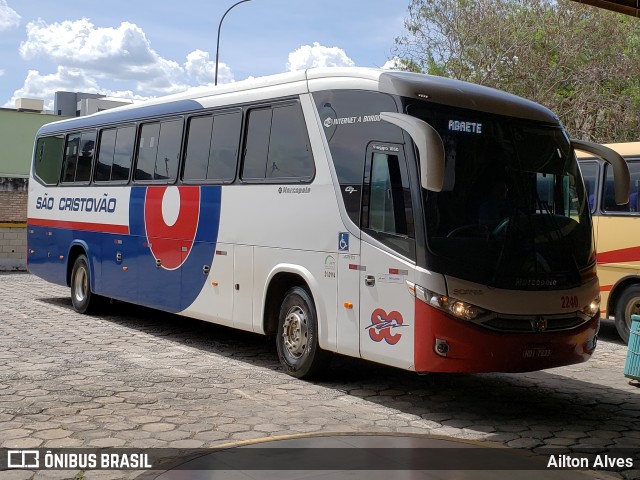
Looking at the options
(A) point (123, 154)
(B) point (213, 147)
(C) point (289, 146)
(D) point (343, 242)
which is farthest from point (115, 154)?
(D) point (343, 242)

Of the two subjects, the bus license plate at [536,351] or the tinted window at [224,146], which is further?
the tinted window at [224,146]

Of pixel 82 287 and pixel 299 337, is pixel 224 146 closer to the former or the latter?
pixel 299 337

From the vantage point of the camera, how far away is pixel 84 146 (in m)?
15.6

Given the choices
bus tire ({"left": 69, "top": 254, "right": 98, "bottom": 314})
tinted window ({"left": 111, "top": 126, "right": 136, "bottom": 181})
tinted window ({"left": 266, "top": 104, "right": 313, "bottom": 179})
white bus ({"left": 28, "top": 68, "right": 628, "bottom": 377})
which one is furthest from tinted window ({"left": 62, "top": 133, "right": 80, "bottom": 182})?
tinted window ({"left": 266, "top": 104, "right": 313, "bottom": 179})

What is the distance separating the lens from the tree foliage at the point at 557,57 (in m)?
30.5

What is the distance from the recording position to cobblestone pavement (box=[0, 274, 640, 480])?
718 cm

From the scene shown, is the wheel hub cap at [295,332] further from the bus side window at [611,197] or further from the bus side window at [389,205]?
the bus side window at [611,197]

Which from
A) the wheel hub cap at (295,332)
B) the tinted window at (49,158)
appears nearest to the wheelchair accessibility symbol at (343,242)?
the wheel hub cap at (295,332)

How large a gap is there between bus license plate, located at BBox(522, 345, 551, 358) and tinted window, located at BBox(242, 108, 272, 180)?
12.8ft

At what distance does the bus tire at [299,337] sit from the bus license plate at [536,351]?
2228 millimetres

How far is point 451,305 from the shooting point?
7.89 meters

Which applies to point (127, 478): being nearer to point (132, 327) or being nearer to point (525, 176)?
point (525, 176)

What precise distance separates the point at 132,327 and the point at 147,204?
1992mm

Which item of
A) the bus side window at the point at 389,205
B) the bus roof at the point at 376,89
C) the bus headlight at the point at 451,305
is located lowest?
the bus headlight at the point at 451,305
